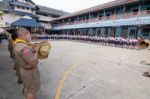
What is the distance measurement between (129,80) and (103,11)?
26.2 meters

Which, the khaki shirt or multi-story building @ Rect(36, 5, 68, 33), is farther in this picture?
multi-story building @ Rect(36, 5, 68, 33)

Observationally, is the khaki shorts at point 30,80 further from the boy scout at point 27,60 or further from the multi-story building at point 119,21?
the multi-story building at point 119,21

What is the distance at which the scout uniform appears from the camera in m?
2.95

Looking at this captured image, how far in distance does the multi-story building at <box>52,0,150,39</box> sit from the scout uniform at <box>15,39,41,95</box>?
2057 centimetres

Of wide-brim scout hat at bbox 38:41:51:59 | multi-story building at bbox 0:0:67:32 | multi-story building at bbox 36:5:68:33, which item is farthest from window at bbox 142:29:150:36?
multi-story building at bbox 36:5:68:33

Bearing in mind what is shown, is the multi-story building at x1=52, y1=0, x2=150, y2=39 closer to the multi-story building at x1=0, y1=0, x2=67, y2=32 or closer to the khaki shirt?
the multi-story building at x1=0, y1=0, x2=67, y2=32

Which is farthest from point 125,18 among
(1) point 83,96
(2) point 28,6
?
(2) point 28,6

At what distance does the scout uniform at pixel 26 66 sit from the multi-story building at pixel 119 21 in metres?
20.6

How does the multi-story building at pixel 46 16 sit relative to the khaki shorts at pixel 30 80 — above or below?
above

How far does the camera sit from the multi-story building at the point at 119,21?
22688 millimetres

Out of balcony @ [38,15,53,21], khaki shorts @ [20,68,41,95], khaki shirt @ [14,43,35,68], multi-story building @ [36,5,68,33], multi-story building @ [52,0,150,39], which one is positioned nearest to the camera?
khaki shirt @ [14,43,35,68]

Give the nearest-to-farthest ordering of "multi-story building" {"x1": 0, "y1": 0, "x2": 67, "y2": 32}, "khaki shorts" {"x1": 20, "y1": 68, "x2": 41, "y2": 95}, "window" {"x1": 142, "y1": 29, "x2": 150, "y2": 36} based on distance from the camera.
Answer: "khaki shorts" {"x1": 20, "y1": 68, "x2": 41, "y2": 95} < "window" {"x1": 142, "y1": 29, "x2": 150, "y2": 36} < "multi-story building" {"x1": 0, "y1": 0, "x2": 67, "y2": 32}

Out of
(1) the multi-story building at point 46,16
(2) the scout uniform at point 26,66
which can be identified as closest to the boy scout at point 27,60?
(2) the scout uniform at point 26,66

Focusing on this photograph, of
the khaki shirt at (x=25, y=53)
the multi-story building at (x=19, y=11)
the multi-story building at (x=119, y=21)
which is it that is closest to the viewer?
the khaki shirt at (x=25, y=53)
